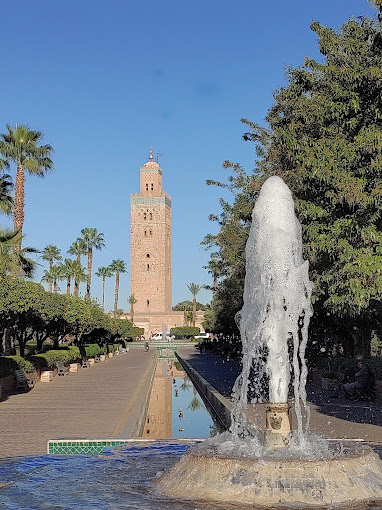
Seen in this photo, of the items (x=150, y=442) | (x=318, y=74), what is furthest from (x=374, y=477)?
(x=318, y=74)

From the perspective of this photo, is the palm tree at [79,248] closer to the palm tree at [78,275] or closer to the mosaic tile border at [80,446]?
the palm tree at [78,275]

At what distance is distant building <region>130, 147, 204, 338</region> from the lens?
110m

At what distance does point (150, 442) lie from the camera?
373 inches

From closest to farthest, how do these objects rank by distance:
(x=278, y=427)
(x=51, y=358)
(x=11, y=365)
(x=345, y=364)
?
(x=278, y=427)
(x=345, y=364)
(x=11, y=365)
(x=51, y=358)

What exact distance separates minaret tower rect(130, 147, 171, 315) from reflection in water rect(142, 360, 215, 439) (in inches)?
3293

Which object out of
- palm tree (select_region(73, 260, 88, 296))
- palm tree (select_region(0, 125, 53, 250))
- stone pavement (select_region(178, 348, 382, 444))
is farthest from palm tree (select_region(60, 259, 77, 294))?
stone pavement (select_region(178, 348, 382, 444))

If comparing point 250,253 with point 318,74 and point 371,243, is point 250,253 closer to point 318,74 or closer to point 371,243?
point 371,243

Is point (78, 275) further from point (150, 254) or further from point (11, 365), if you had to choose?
point (150, 254)

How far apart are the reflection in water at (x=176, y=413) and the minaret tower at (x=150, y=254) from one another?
274ft

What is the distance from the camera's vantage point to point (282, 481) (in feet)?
20.1

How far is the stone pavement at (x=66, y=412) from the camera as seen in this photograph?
11.4 m

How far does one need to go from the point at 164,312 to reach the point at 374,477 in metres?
105

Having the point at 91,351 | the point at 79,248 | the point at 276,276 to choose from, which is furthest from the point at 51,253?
the point at 276,276

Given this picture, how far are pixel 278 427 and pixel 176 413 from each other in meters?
10.2
